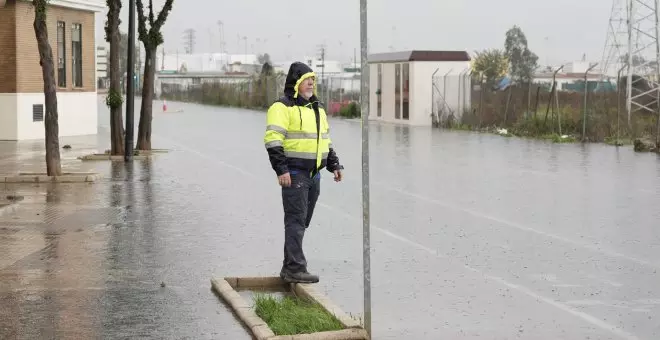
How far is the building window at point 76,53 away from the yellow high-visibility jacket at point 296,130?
104 ft

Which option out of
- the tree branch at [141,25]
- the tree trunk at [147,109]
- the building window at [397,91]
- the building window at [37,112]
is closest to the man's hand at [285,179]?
the tree trunk at [147,109]

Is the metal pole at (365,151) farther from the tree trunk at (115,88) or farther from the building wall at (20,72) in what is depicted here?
the building wall at (20,72)

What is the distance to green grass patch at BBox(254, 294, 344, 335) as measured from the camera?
832cm

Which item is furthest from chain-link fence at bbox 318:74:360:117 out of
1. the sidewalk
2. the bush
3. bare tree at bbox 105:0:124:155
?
the sidewalk

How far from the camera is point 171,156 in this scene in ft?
92.7

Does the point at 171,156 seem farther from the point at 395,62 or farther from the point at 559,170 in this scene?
the point at 395,62

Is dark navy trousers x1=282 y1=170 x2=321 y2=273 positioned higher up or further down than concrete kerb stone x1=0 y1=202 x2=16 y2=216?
higher up

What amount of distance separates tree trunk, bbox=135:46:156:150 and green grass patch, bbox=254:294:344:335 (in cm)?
1984

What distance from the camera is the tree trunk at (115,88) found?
1051 inches

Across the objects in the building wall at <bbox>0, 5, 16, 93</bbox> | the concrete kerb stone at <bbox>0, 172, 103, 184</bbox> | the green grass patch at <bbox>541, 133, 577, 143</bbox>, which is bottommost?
the concrete kerb stone at <bbox>0, 172, 103, 184</bbox>

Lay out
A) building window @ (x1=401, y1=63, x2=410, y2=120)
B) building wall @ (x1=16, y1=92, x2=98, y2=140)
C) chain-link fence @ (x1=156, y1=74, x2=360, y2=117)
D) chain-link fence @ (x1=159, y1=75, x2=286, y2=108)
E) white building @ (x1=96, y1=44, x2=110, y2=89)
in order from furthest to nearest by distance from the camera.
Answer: white building @ (x1=96, y1=44, x2=110, y2=89), chain-link fence @ (x1=159, y1=75, x2=286, y2=108), chain-link fence @ (x1=156, y1=74, x2=360, y2=117), building window @ (x1=401, y1=63, x2=410, y2=120), building wall @ (x1=16, y1=92, x2=98, y2=140)

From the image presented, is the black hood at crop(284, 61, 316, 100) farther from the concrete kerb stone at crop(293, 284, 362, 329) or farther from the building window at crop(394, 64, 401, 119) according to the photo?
the building window at crop(394, 64, 401, 119)

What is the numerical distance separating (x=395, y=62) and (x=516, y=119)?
11690 millimetres

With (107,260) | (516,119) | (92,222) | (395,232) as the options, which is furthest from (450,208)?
(516,119)
